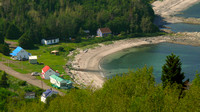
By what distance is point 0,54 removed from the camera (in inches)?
3324

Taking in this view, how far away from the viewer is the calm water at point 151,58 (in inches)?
3140

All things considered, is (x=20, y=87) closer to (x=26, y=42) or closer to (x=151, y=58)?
(x=26, y=42)

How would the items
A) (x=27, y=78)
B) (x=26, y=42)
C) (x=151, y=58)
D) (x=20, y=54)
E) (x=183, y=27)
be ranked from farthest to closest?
1. (x=183, y=27)
2. (x=26, y=42)
3. (x=151, y=58)
4. (x=20, y=54)
5. (x=27, y=78)

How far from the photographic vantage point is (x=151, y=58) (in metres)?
91.4

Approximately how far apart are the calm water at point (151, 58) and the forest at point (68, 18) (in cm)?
1950

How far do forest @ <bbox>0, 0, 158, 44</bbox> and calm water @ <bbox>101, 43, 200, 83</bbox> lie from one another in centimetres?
1950

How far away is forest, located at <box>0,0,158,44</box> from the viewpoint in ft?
342

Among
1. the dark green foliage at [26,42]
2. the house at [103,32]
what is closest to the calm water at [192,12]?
the house at [103,32]

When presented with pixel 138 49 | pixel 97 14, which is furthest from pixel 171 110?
pixel 97 14

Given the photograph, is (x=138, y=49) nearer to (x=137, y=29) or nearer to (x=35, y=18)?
(x=137, y=29)

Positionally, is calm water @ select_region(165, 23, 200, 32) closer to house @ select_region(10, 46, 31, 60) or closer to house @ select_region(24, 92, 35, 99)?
house @ select_region(10, 46, 31, 60)

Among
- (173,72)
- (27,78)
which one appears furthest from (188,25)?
(173,72)

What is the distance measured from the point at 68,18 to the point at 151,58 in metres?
37.4

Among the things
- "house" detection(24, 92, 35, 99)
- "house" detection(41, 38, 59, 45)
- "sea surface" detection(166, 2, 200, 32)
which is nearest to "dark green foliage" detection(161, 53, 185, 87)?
"house" detection(24, 92, 35, 99)
